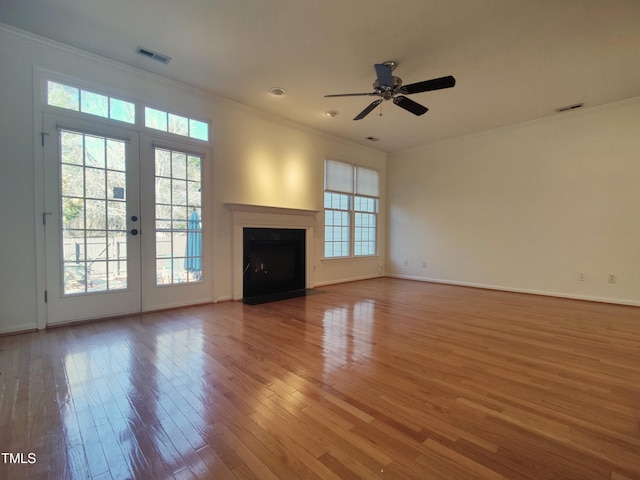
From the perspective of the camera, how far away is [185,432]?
154cm

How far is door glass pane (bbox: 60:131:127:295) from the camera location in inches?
129

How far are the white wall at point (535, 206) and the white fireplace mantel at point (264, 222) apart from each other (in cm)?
272

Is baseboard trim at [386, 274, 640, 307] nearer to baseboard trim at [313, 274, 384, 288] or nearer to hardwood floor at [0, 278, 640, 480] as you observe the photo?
baseboard trim at [313, 274, 384, 288]

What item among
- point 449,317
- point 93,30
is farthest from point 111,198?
point 449,317

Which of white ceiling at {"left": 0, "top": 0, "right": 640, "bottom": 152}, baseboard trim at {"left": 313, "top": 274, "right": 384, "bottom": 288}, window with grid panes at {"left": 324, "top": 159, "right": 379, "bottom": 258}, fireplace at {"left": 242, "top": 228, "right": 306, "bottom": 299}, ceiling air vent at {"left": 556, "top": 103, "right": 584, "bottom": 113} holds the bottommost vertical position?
baseboard trim at {"left": 313, "top": 274, "right": 384, "bottom": 288}

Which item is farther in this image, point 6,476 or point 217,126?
point 217,126

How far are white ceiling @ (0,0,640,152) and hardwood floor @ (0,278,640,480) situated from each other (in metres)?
3.05

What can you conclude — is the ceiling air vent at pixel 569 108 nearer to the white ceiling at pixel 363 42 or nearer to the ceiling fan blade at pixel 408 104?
the white ceiling at pixel 363 42

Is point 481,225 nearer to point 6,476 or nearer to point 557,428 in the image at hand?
point 557,428

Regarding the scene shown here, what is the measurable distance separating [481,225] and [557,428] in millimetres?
4889

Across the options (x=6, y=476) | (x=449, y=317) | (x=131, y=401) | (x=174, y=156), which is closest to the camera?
(x=6, y=476)

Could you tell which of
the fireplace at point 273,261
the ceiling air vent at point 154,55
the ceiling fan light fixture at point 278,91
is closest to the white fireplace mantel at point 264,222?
the fireplace at point 273,261

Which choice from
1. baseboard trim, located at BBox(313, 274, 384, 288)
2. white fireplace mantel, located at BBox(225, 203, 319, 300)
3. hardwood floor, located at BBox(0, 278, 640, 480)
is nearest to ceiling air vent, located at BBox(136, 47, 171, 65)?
white fireplace mantel, located at BBox(225, 203, 319, 300)

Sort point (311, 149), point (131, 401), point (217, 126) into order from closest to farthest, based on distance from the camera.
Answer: point (131, 401) < point (217, 126) < point (311, 149)
